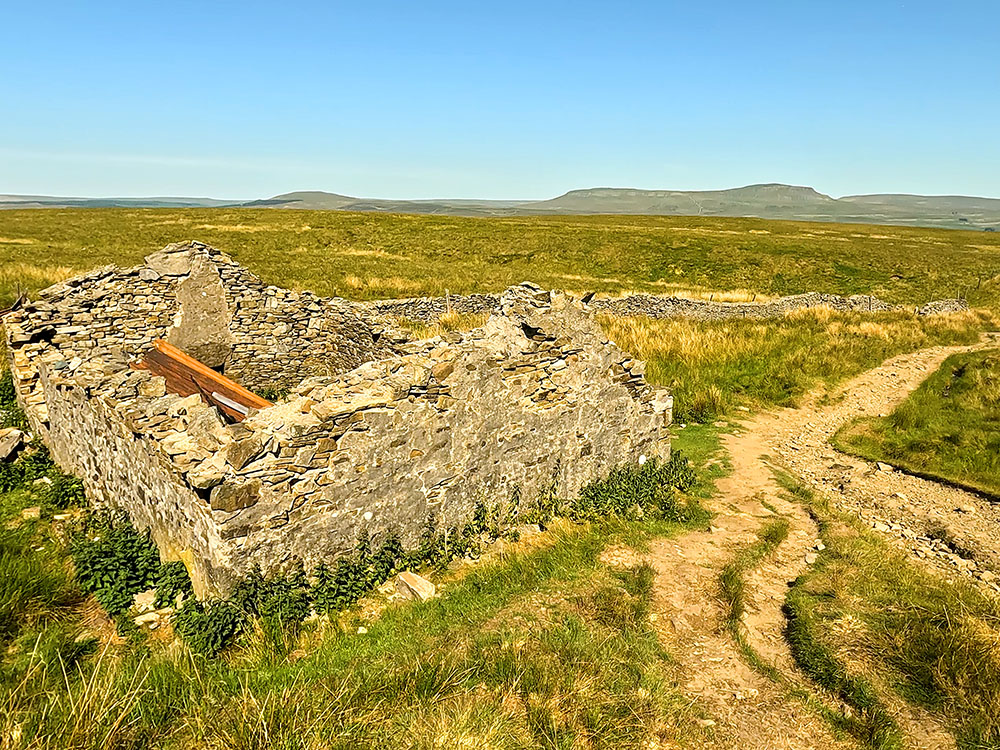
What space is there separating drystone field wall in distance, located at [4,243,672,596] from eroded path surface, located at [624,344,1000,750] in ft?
6.71

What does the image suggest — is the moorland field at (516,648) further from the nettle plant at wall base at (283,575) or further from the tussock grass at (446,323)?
the tussock grass at (446,323)

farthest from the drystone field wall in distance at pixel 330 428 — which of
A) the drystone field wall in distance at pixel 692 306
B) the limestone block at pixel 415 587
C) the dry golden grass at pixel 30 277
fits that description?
the dry golden grass at pixel 30 277

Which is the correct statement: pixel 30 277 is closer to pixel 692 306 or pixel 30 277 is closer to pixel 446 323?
pixel 446 323

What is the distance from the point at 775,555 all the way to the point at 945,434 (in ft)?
23.0

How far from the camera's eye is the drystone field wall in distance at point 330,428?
5.63 metres

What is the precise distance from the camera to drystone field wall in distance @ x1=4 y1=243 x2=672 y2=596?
563 centimetres

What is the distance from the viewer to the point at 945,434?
11.4 metres

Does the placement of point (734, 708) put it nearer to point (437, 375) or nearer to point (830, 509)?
point (437, 375)

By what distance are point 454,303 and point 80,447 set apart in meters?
17.0

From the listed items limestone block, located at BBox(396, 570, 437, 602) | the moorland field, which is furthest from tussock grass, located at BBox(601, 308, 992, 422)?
limestone block, located at BBox(396, 570, 437, 602)

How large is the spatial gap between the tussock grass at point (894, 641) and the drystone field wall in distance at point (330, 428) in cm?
356

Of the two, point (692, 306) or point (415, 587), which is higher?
point (692, 306)

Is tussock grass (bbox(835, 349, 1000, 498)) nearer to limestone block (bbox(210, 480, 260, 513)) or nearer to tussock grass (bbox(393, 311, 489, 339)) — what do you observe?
limestone block (bbox(210, 480, 260, 513))

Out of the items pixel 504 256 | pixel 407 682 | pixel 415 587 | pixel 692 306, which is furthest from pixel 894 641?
pixel 504 256
